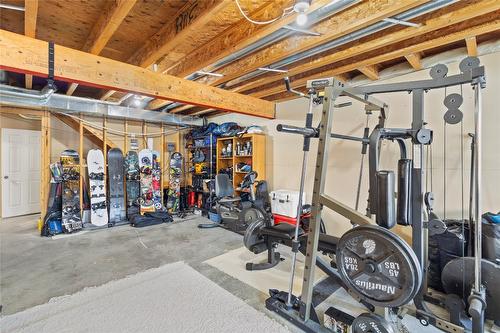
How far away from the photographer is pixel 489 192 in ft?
8.61

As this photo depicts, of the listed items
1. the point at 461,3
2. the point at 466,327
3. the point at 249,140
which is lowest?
the point at 466,327

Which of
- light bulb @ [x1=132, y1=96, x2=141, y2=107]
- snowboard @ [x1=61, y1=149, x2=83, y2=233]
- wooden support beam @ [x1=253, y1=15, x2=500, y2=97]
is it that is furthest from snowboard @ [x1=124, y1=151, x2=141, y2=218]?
wooden support beam @ [x1=253, y1=15, x2=500, y2=97]

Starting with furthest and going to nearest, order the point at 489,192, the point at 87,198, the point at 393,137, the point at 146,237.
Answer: the point at 87,198, the point at 146,237, the point at 489,192, the point at 393,137

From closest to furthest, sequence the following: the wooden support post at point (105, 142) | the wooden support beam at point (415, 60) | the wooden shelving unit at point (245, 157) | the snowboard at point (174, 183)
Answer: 1. the wooden support beam at point (415, 60)
2. the wooden shelving unit at point (245, 157)
3. the wooden support post at point (105, 142)
4. the snowboard at point (174, 183)

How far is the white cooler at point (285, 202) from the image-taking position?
4.20 meters

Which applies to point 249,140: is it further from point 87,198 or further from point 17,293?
point 17,293

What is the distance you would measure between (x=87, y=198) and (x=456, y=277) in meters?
5.91

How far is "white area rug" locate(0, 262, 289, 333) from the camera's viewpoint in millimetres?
1875

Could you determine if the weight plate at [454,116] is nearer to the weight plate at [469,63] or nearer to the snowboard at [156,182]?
the weight plate at [469,63]

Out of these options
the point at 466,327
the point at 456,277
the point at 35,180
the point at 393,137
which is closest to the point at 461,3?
the point at 393,137

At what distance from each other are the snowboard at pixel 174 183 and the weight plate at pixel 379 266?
485 cm

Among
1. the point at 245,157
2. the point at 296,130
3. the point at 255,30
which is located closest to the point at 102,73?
the point at 255,30

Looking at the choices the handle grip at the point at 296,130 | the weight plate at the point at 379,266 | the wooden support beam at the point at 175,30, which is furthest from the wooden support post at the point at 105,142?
the weight plate at the point at 379,266

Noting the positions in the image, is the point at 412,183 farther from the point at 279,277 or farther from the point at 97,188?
the point at 97,188
